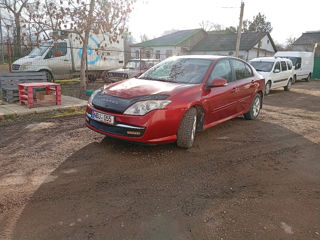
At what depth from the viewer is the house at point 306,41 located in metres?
48.8

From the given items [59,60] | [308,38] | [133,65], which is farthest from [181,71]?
[308,38]

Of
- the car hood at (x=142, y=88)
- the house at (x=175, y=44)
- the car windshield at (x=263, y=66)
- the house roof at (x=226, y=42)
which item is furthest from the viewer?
the house at (x=175, y=44)

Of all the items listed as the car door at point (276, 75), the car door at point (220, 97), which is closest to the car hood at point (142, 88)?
the car door at point (220, 97)

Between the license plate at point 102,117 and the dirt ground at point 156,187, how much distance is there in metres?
0.53

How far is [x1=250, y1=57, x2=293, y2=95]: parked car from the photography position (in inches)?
481

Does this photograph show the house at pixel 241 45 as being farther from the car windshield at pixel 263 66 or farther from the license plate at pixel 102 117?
the license plate at pixel 102 117

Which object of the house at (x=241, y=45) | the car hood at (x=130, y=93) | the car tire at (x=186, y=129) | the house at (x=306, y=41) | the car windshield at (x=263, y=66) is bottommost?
the car tire at (x=186, y=129)

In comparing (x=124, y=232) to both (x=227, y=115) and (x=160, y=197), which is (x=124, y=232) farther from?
(x=227, y=115)

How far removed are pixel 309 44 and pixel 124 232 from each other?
55.4 metres

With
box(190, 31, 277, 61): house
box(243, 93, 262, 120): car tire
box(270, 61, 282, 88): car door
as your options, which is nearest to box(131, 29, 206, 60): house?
box(190, 31, 277, 61): house

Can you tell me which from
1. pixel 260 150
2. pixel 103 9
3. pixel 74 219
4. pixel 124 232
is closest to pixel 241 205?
pixel 124 232

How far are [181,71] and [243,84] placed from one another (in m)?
1.71

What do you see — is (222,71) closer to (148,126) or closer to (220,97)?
(220,97)

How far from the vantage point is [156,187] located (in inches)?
129
